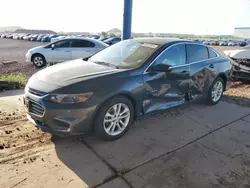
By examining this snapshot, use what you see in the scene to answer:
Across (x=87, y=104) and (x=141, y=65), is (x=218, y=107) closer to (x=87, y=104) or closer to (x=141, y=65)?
(x=141, y=65)

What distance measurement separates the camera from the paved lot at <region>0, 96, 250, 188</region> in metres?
2.65

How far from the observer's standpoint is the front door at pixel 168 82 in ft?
12.3

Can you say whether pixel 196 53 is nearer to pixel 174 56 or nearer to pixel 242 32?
pixel 174 56

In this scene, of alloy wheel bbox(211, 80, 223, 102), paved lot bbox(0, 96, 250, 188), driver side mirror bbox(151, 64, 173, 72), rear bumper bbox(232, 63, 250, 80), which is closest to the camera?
paved lot bbox(0, 96, 250, 188)

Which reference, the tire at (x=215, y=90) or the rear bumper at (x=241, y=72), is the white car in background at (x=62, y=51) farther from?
the tire at (x=215, y=90)

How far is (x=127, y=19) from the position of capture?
7.49 m

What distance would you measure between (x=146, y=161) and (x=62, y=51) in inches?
330

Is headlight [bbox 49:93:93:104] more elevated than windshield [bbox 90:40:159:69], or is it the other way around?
windshield [bbox 90:40:159:69]

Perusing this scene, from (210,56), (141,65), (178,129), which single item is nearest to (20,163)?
(141,65)

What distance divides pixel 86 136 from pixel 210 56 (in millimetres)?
3391

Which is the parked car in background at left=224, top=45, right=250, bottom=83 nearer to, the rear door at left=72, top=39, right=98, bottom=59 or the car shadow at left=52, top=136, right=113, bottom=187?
the rear door at left=72, top=39, right=98, bottom=59

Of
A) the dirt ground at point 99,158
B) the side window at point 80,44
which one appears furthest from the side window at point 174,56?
the side window at point 80,44

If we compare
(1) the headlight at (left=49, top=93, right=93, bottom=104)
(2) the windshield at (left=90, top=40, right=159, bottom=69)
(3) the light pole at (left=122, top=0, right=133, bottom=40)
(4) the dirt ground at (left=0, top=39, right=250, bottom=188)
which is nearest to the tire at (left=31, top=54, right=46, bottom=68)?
(3) the light pole at (left=122, top=0, right=133, bottom=40)

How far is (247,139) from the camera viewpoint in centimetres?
384
